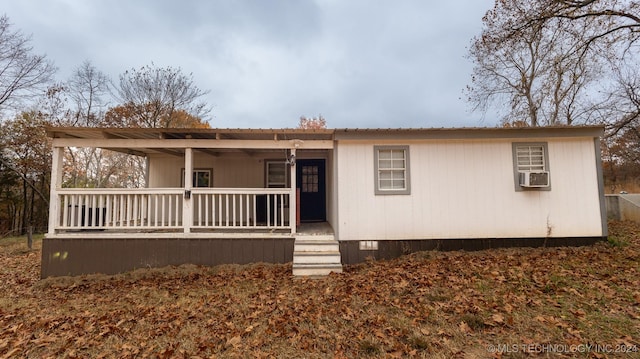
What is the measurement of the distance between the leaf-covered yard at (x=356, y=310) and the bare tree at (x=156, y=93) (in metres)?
13.7

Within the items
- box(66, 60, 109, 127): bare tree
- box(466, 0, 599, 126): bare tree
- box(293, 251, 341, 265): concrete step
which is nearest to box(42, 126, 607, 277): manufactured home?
box(293, 251, 341, 265): concrete step

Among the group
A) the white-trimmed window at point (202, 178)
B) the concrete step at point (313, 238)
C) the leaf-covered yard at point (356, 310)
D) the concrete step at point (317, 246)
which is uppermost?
the white-trimmed window at point (202, 178)

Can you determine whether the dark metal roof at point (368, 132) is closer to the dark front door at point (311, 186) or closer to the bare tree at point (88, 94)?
the dark front door at point (311, 186)

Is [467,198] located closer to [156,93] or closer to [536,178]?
[536,178]

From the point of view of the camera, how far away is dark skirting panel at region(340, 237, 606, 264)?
625 centimetres

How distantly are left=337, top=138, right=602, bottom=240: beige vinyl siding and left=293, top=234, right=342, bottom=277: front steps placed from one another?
15.8 inches

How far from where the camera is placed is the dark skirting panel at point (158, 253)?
20.3ft

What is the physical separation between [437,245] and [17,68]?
57.2 feet

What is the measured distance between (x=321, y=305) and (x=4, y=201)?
1872cm

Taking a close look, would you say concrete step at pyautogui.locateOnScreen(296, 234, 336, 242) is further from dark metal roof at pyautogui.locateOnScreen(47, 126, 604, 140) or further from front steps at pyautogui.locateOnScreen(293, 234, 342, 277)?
dark metal roof at pyautogui.locateOnScreen(47, 126, 604, 140)


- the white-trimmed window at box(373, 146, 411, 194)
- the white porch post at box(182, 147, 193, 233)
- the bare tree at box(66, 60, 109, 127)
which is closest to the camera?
the white porch post at box(182, 147, 193, 233)

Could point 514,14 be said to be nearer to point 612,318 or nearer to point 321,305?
point 612,318

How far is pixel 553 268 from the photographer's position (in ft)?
16.6

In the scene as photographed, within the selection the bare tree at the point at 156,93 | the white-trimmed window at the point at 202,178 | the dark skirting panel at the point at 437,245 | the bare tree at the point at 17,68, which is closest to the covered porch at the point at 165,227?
the dark skirting panel at the point at 437,245
